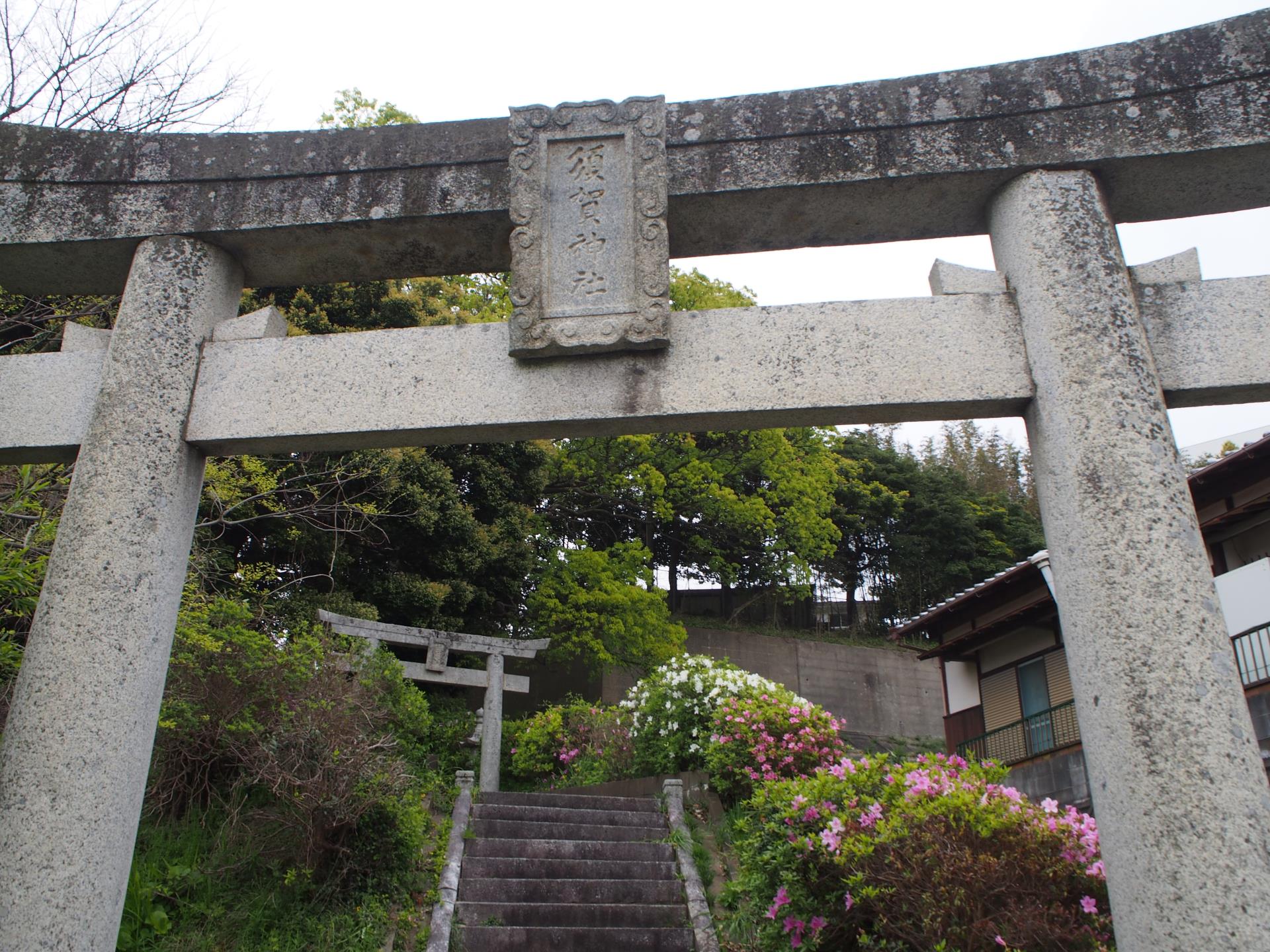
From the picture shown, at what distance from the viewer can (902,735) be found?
23.2 metres

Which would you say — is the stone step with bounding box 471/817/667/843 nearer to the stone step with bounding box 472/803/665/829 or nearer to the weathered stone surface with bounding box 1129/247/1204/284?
the stone step with bounding box 472/803/665/829

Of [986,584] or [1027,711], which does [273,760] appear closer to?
[986,584]

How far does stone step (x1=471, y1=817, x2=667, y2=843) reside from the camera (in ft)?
30.1

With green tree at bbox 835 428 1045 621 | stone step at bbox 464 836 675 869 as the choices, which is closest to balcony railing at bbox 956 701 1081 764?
stone step at bbox 464 836 675 869

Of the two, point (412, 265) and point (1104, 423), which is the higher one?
point (412, 265)

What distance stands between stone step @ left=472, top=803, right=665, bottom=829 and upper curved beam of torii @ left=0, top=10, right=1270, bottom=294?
22.8ft

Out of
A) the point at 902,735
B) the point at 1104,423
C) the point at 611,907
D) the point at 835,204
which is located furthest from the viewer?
the point at 902,735

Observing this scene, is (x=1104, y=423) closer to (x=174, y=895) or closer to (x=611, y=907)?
(x=611, y=907)

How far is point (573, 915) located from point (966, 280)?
19.9 ft

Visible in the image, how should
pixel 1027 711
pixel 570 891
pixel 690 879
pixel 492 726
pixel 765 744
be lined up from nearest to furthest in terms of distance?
1. pixel 570 891
2. pixel 690 879
3. pixel 765 744
4. pixel 492 726
5. pixel 1027 711

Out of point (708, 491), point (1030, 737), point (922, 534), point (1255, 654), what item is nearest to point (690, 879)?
point (1255, 654)

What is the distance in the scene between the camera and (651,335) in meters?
3.60

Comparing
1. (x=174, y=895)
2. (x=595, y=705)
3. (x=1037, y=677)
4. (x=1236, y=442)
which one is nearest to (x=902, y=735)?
(x=1037, y=677)

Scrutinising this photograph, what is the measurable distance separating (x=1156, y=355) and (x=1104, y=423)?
46 centimetres
